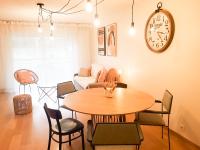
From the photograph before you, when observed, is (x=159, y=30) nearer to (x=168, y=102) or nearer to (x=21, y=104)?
(x=168, y=102)

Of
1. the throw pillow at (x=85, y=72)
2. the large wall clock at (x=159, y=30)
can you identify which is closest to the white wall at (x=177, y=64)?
the large wall clock at (x=159, y=30)

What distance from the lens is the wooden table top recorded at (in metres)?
2.08

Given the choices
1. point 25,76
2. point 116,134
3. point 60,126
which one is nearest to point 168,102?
point 116,134

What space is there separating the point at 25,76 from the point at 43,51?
1.17 metres

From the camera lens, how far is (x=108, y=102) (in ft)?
7.77

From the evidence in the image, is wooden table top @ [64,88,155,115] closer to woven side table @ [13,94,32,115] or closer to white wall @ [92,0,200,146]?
white wall @ [92,0,200,146]

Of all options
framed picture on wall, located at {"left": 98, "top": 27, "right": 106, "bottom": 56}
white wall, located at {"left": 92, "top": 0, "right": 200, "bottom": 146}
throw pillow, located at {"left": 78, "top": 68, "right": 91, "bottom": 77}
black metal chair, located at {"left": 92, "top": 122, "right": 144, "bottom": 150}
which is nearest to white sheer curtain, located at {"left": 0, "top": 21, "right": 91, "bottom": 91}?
throw pillow, located at {"left": 78, "top": 68, "right": 91, "bottom": 77}

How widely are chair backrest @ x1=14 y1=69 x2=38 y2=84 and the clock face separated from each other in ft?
12.3

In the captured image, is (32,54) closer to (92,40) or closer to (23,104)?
(92,40)

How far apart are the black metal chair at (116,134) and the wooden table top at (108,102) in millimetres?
412

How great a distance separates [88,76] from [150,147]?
3.62 m

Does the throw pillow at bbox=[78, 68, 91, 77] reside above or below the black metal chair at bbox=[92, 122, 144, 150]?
above

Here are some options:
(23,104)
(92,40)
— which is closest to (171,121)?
(23,104)

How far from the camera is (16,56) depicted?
6090mm
